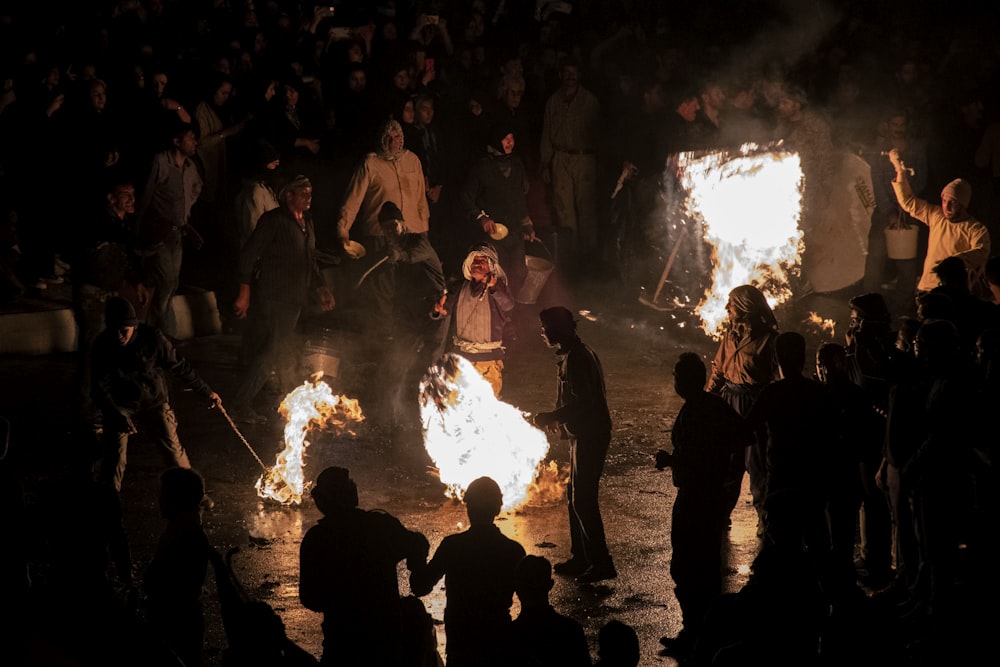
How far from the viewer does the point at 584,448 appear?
26.8 feet

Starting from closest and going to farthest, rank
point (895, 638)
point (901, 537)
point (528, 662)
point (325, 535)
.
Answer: point (528, 662) → point (325, 535) → point (895, 638) → point (901, 537)

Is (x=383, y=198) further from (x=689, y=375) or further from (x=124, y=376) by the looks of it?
(x=689, y=375)

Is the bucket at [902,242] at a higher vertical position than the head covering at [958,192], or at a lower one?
lower

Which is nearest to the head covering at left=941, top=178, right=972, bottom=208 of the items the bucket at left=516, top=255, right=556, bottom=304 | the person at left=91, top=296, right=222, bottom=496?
the bucket at left=516, top=255, right=556, bottom=304

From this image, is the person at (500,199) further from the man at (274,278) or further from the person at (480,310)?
the person at (480,310)

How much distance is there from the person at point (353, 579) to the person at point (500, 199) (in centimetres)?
961

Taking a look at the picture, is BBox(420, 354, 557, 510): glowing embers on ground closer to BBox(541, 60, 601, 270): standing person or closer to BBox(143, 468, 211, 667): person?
BBox(143, 468, 211, 667): person

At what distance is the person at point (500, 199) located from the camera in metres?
15.4

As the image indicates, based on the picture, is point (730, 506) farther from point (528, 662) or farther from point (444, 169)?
point (444, 169)

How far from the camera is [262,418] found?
11.9 meters

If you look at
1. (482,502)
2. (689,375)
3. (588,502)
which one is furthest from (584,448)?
(482,502)

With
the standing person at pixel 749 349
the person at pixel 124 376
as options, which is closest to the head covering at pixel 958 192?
the standing person at pixel 749 349

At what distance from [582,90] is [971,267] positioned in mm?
5738

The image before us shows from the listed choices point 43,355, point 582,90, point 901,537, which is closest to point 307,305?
point 43,355
